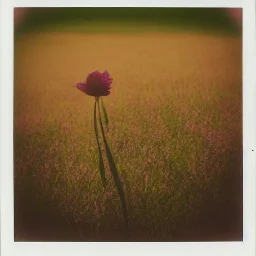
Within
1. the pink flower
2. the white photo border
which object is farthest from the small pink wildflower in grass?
the white photo border

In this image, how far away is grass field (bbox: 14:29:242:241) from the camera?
1.29 meters

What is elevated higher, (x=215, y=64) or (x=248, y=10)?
(x=248, y=10)

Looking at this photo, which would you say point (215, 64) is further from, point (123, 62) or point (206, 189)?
point (206, 189)

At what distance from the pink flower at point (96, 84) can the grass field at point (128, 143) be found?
0.05 feet

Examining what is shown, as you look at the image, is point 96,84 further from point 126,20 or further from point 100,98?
point 126,20

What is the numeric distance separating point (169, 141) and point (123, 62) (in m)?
0.28

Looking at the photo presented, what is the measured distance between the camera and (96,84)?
4.26ft

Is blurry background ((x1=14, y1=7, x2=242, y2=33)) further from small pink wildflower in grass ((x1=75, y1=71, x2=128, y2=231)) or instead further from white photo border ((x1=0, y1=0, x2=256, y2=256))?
small pink wildflower in grass ((x1=75, y1=71, x2=128, y2=231))

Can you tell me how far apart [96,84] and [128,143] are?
0.68ft

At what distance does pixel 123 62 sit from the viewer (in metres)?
1.30

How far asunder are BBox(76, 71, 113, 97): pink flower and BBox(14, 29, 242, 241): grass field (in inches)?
0.7
